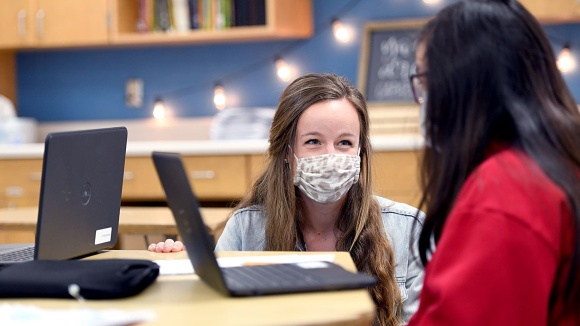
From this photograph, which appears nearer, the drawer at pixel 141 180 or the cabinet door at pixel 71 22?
the drawer at pixel 141 180

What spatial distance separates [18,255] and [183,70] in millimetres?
3077

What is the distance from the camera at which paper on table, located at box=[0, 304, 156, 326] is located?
120cm

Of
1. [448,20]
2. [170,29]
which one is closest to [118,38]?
[170,29]

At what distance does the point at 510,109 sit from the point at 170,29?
347cm

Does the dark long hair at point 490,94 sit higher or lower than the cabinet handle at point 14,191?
higher

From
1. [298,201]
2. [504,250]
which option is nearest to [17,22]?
[298,201]

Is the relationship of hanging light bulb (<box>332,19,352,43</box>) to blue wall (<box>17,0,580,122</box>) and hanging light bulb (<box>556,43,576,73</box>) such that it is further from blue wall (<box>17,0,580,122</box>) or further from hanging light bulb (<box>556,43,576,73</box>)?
hanging light bulb (<box>556,43,576,73</box>)

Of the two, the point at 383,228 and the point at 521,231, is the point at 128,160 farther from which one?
the point at 521,231

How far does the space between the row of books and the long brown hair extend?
2.23 metres

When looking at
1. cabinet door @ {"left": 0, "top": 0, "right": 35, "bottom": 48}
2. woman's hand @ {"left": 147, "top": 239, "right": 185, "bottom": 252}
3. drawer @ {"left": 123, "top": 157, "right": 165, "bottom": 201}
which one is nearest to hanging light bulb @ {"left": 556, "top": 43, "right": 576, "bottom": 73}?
drawer @ {"left": 123, "top": 157, "right": 165, "bottom": 201}

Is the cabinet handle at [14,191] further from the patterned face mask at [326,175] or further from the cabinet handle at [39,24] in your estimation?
the patterned face mask at [326,175]

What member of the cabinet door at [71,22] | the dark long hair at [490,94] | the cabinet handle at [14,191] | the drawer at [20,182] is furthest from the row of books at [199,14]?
the dark long hair at [490,94]

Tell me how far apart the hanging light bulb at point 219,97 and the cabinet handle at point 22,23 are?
1032mm

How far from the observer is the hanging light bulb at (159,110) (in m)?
4.80
